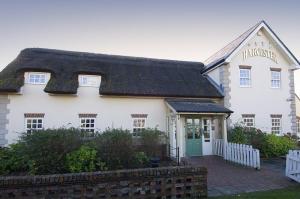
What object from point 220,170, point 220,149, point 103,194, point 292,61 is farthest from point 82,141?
point 292,61

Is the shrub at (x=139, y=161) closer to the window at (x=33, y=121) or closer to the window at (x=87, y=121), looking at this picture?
the window at (x=87, y=121)

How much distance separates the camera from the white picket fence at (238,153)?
12102mm

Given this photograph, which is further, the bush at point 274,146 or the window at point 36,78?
the bush at point 274,146

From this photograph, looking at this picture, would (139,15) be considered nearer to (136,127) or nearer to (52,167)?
(136,127)

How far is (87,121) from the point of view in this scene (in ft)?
50.3

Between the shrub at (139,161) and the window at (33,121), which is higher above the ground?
the window at (33,121)

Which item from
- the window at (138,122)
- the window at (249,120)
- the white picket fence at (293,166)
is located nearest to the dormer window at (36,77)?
the window at (138,122)

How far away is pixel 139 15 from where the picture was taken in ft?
45.0

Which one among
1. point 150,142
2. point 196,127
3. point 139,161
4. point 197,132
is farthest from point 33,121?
point 197,132

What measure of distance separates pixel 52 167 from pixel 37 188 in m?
3.15

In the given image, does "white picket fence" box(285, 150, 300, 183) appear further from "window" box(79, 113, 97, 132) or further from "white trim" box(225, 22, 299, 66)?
"window" box(79, 113, 97, 132)

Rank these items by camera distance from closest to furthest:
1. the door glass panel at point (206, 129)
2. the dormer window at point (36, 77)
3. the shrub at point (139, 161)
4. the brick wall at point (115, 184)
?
the brick wall at point (115, 184) → the shrub at point (139, 161) → the dormer window at point (36, 77) → the door glass panel at point (206, 129)

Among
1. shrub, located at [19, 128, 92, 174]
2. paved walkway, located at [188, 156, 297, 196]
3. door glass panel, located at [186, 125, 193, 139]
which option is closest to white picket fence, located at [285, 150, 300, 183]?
paved walkway, located at [188, 156, 297, 196]

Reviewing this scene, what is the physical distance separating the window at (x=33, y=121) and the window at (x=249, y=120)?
1341cm
